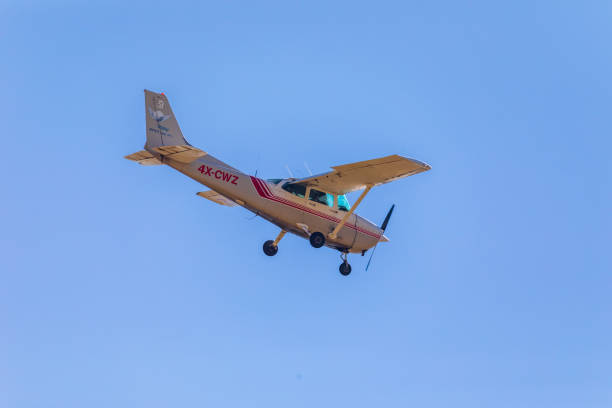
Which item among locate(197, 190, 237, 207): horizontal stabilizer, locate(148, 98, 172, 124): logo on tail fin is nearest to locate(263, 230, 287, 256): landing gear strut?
locate(197, 190, 237, 207): horizontal stabilizer

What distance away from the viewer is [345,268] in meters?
26.6

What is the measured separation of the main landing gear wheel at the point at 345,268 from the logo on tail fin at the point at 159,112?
6.90 meters

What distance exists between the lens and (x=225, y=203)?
28.0 metres

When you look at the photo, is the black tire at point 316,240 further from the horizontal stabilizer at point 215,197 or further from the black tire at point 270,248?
the horizontal stabilizer at point 215,197

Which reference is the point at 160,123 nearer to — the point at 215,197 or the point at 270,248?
the point at 215,197

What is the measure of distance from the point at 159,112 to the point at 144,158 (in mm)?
1464

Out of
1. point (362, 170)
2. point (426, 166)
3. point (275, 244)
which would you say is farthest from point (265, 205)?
point (426, 166)

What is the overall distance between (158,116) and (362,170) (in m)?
6.04

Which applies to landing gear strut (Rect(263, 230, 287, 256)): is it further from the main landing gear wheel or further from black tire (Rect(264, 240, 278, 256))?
the main landing gear wheel

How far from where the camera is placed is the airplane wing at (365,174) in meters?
23.6

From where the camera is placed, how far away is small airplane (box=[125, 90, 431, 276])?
948 inches

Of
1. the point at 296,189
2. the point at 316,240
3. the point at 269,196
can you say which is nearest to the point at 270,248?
the point at 316,240

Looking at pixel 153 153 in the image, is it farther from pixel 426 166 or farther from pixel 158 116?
pixel 426 166

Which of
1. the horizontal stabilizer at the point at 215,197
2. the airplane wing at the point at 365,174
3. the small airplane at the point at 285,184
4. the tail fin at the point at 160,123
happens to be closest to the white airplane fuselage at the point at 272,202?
the small airplane at the point at 285,184
